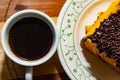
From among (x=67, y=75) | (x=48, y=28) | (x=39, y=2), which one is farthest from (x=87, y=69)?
(x=39, y=2)

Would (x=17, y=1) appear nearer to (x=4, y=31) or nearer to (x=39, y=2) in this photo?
(x=39, y=2)

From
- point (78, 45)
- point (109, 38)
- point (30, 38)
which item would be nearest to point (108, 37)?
→ point (109, 38)

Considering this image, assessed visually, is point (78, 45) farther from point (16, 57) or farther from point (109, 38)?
point (16, 57)

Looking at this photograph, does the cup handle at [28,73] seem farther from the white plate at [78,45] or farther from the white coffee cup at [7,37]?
the white plate at [78,45]

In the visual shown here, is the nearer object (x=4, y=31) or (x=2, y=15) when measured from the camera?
(x=4, y=31)

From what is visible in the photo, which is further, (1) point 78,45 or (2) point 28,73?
(1) point 78,45

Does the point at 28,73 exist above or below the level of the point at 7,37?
below

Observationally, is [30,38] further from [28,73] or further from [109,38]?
[109,38]

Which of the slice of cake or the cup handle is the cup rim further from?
the slice of cake
